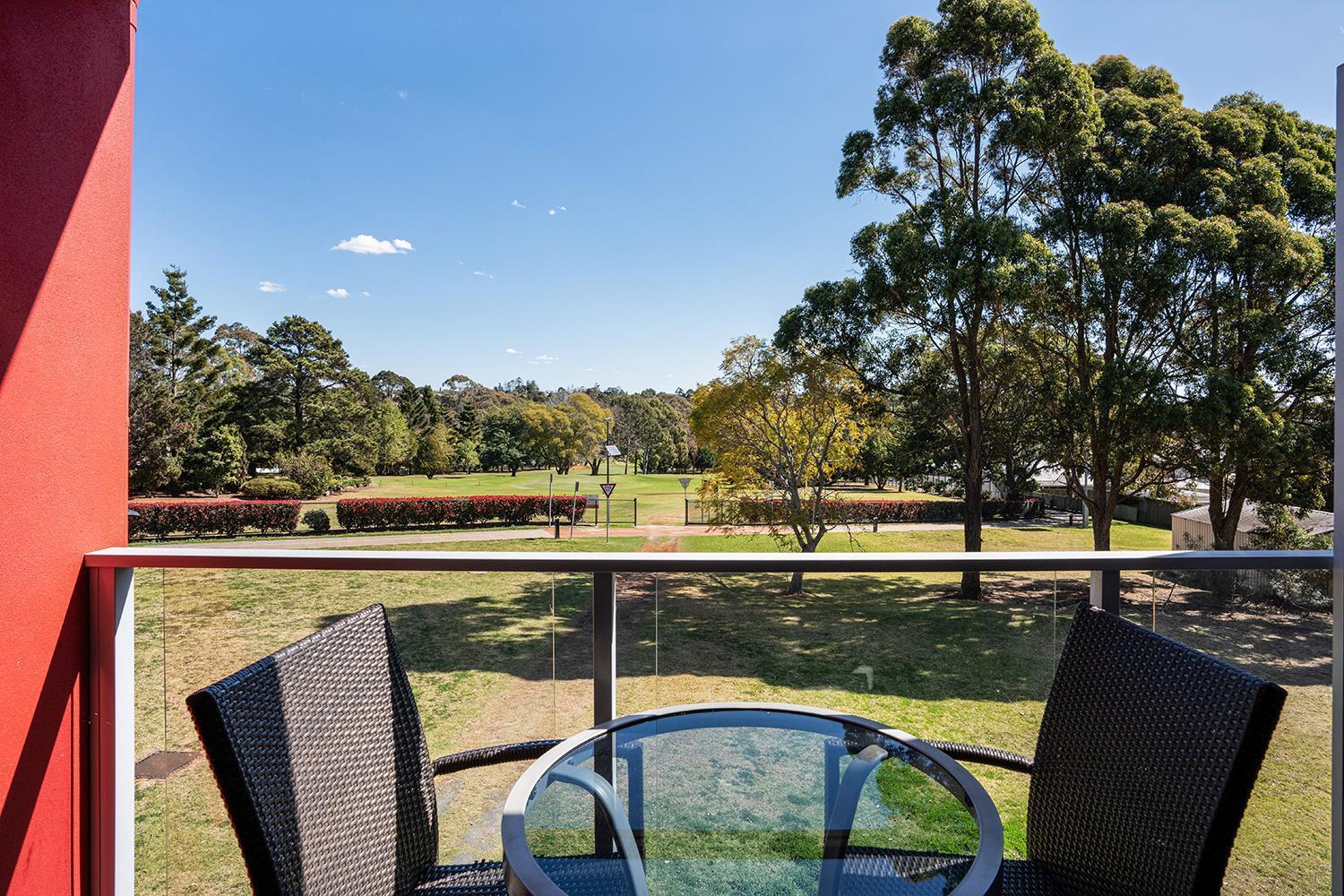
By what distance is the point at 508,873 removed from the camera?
0.90 m

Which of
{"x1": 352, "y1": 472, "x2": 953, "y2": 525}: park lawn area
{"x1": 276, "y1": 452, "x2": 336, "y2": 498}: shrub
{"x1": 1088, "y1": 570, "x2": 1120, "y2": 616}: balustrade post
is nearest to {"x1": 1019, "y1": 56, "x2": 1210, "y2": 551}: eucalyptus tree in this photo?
{"x1": 352, "y1": 472, "x2": 953, "y2": 525}: park lawn area

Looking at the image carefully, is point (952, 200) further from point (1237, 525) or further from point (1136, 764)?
point (1136, 764)

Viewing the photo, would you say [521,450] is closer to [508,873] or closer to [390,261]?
[390,261]

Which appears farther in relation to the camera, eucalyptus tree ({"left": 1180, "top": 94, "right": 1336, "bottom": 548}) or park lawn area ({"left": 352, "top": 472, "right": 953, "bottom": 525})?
park lawn area ({"left": 352, "top": 472, "right": 953, "bottom": 525})

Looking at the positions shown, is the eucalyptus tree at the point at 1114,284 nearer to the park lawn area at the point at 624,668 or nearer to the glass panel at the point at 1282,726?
the glass panel at the point at 1282,726

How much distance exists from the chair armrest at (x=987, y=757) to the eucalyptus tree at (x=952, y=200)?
32.2ft

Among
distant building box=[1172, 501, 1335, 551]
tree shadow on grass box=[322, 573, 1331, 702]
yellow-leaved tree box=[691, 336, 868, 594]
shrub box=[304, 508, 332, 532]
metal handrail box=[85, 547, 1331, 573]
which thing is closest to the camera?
metal handrail box=[85, 547, 1331, 573]

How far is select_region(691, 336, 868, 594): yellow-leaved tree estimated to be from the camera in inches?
447

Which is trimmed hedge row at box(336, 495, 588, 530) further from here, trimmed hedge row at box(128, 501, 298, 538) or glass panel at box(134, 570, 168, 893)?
glass panel at box(134, 570, 168, 893)

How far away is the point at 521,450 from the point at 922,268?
23.4 meters

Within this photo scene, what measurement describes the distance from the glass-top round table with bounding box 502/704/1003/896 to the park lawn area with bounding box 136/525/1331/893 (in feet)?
1.41

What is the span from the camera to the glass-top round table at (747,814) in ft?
3.21

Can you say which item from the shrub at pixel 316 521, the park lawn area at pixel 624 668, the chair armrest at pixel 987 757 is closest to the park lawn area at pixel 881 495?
the park lawn area at pixel 624 668

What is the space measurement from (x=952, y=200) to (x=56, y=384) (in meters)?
11.9
